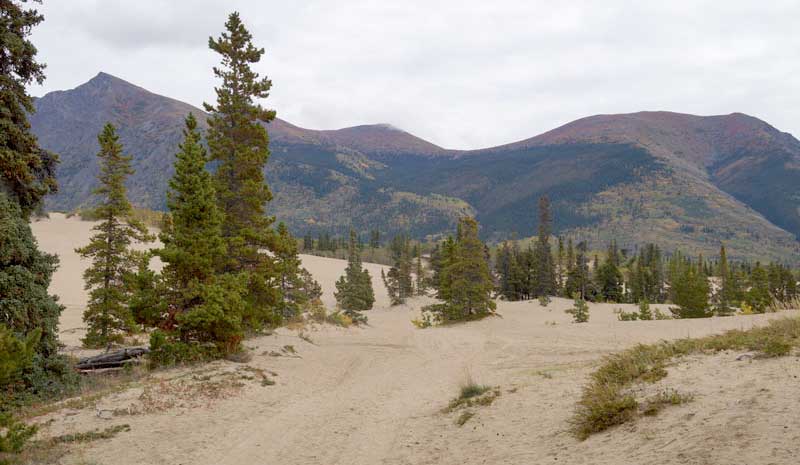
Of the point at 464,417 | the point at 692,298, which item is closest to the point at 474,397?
the point at 464,417

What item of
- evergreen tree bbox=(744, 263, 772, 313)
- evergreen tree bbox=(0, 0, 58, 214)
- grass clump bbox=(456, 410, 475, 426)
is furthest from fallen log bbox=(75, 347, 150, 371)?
evergreen tree bbox=(744, 263, 772, 313)

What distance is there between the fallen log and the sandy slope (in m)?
3.12

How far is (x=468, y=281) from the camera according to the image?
1330 inches

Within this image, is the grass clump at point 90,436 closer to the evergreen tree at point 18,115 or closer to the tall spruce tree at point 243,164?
the evergreen tree at point 18,115

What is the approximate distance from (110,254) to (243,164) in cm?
693

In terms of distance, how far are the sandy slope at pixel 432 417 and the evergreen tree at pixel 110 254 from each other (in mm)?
6082

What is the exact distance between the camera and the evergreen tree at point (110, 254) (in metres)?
19.4

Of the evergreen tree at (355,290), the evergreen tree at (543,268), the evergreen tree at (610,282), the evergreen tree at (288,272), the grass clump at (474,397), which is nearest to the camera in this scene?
the grass clump at (474,397)

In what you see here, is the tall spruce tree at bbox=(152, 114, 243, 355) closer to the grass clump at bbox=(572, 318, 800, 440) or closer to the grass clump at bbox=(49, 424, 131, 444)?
the grass clump at bbox=(49, 424, 131, 444)

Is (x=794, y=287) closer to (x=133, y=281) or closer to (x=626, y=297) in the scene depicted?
(x=626, y=297)

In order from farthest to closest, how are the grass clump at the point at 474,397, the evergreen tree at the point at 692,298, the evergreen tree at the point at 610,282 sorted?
the evergreen tree at the point at 610,282, the evergreen tree at the point at 692,298, the grass clump at the point at 474,397

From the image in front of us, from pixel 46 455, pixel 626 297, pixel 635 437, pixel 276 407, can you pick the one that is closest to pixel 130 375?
pixel 276 407

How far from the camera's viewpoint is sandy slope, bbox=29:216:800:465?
226 inches

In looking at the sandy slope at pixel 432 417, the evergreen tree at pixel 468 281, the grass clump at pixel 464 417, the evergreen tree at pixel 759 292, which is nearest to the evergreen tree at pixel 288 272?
the sandy slope at pixel 432 417
